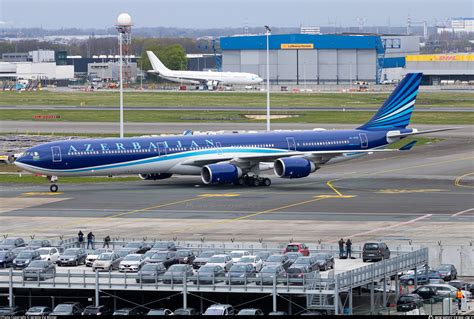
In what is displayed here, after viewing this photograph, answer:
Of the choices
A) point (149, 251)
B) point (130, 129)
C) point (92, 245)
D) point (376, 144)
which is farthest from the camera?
point (130, 129)

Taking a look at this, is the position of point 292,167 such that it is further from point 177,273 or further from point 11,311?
point 11,311

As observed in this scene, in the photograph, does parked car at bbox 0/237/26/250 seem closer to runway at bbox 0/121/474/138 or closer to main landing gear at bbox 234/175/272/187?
main landing gear at bbox 234/175/272/187

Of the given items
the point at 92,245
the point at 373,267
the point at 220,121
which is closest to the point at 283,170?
the point at 92,245

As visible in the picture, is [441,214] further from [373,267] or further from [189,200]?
[373,267]

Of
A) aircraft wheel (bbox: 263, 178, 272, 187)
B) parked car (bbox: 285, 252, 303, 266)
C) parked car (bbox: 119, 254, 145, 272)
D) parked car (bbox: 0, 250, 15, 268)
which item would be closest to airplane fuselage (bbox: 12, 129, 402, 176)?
aircraft wheel (bbox: 263, 178, 272, 187)

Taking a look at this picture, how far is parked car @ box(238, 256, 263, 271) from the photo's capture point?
2421 inches

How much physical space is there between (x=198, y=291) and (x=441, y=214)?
38.8m

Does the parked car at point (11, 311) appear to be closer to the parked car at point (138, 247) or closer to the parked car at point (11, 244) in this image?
the parked car at point (138, 247)

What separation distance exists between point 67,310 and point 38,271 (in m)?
4.00

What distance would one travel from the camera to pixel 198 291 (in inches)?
2291

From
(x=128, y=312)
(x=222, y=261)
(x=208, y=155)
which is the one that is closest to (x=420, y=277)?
A: (x=222, y=261)

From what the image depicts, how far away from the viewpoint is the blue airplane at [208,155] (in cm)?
10662

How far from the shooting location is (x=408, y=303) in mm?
61312

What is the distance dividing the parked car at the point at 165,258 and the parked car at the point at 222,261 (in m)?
2.20
